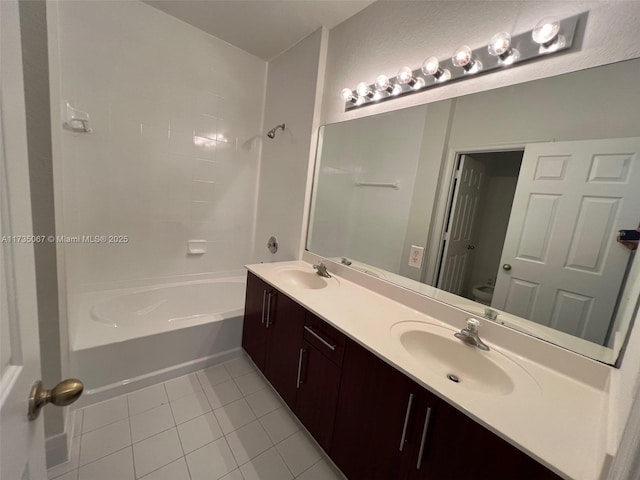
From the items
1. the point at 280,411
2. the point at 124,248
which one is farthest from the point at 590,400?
the point at 124,248

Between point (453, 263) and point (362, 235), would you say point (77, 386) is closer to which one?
point (453, 263)

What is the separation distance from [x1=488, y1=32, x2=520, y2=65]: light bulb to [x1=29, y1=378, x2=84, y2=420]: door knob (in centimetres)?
168

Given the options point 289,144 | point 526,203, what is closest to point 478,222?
point 526,203

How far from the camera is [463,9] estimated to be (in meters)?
1.23

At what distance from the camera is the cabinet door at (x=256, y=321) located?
1715mm

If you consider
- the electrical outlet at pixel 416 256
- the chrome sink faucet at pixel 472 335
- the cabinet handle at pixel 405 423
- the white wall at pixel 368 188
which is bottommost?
the cabinet handle at pixel 405 423

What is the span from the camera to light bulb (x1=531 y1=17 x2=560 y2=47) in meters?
0.97

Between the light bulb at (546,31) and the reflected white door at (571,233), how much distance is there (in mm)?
379

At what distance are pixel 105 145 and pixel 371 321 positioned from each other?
221cm

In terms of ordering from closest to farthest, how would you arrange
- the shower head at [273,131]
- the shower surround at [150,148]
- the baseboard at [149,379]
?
the baseboard at [149,379], the shower surround at [150,148], the shower head at [273,131]

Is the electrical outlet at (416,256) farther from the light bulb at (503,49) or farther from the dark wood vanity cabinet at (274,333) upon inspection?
the light bulb at (503,49)

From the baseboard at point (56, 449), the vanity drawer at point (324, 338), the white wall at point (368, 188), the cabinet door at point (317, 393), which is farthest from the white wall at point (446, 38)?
the baseboard at point (56, 449)

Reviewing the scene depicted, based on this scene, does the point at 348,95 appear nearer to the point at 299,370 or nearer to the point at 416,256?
the point at 416,256

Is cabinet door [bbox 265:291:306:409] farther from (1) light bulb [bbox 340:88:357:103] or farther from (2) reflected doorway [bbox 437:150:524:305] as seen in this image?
(1) light bulb [bbox 340:88:357:103]
